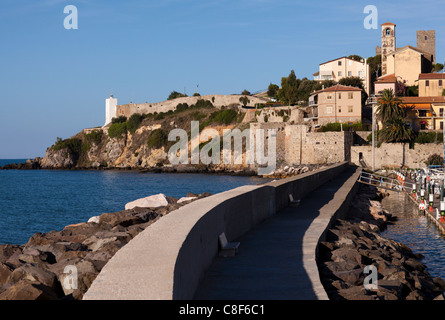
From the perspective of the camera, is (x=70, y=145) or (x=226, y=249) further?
(x=70, y=145)

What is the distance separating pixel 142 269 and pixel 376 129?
64.1 metres

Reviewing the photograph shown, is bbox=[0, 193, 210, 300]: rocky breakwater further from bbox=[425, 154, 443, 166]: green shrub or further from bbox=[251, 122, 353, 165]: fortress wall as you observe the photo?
bbox=[251, 122, 353, 165]: fortress wall

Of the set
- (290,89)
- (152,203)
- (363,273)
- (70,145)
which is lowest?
(70,145)

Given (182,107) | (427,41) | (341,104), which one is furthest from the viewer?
(182,107)

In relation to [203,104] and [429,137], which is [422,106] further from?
[203,104]

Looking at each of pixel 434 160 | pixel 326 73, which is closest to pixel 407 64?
pixel 326 73

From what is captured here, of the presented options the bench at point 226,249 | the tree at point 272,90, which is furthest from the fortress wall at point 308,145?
the bench at point 226,249

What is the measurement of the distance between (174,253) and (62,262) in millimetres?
2846

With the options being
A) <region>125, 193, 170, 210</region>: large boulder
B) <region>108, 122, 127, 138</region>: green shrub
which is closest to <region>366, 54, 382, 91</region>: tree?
<region>108, 122, 127, 138</region>: green shrub

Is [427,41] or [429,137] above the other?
[427,41]

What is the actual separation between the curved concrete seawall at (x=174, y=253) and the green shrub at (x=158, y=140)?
3615 inches

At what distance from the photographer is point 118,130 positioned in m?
113

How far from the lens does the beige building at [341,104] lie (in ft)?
225

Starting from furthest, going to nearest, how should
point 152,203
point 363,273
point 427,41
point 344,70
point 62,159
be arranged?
point 62,159
point 427,41
point 344,70
point 152,203
point 363,273
